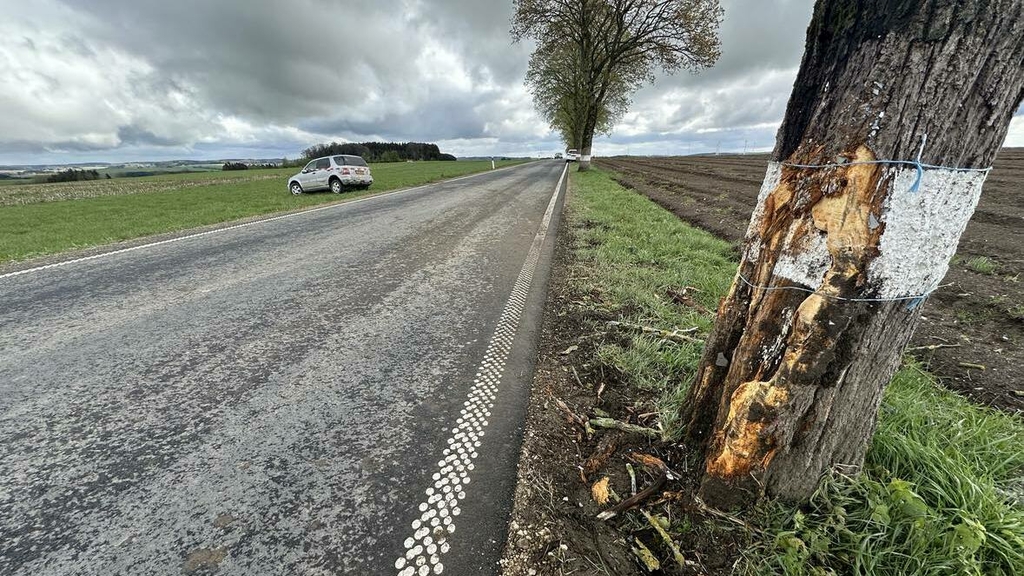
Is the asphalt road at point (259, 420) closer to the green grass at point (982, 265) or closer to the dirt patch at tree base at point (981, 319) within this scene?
the dirt patch at tree base at point (981, 319)

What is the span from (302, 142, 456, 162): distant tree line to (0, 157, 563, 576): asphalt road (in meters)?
67.8

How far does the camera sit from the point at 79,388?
2303 millimetres

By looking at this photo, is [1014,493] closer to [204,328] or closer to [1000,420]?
[1000,420]

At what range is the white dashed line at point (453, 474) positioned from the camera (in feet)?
4.63

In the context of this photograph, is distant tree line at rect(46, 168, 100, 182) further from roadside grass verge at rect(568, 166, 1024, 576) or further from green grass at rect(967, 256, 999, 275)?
green grass at rect(967, 256, 999, 275)

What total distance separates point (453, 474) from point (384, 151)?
324 feet

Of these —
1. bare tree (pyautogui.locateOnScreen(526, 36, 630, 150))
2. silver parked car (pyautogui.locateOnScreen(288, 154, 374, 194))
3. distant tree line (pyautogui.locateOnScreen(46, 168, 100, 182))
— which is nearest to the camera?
silver parked car (pyautogui.locateOnScreen(288, 154, 374, 194))

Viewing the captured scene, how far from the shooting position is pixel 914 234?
49.0 inches

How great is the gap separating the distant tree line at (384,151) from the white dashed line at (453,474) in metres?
69.5

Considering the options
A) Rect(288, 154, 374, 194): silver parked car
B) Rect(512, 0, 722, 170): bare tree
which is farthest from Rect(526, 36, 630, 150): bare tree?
Rect(288, 154, 374, 194): silver parked car

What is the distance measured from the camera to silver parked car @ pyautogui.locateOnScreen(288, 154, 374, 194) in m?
15.4

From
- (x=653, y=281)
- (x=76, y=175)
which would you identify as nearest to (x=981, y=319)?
(x=653, y=281)

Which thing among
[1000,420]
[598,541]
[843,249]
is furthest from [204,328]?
[1000,420]

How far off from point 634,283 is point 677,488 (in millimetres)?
2698
